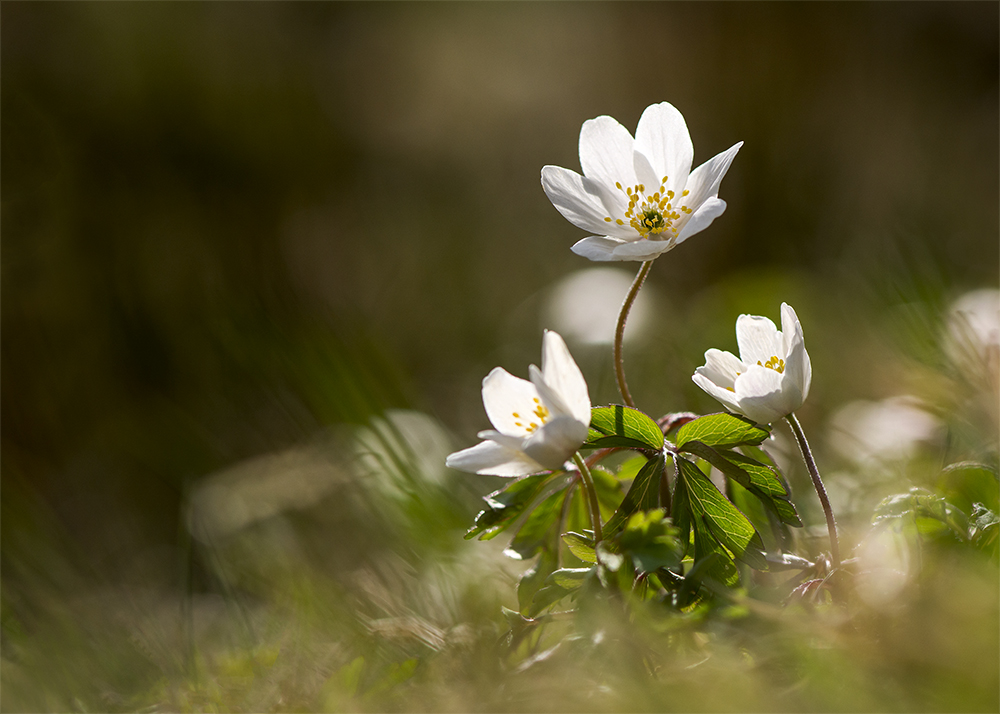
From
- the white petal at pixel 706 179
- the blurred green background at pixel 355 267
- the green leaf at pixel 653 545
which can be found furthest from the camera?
the blurred green background at pixel 355 267

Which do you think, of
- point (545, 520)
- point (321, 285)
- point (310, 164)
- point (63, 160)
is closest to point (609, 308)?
point (545, 520)

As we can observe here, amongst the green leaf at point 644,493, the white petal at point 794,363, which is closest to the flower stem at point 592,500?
the green leaf at point 644,493

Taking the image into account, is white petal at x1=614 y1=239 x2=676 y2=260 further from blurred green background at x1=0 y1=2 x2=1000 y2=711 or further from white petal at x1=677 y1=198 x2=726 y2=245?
blurred green background at x1=0 y1=2 x2=1000 y2=711

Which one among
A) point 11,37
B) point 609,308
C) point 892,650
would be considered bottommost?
point 609,308

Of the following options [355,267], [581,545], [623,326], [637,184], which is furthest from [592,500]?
[355,267]

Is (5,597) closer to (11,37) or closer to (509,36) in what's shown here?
(11,37)

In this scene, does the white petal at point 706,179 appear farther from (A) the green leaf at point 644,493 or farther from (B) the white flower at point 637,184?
(A) the green leaf at point 644,493
